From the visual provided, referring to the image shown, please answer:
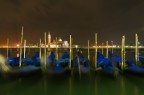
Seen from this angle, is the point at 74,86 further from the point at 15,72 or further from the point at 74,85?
the point at 15,72

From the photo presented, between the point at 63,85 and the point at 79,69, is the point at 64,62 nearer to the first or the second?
the point at 79,69

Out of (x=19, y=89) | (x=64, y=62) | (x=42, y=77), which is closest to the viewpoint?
(x=19, y=89)

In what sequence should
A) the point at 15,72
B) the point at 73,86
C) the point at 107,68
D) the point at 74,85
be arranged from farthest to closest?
1. the point at 107,68
2. the point at 15,72
3. the point at 74,85
4. the point at 73,86

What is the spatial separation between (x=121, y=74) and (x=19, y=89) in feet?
28.1

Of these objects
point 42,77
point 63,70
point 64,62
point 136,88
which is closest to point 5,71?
point 42,77

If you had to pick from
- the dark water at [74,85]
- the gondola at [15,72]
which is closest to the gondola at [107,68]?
the dark water at [74,85]

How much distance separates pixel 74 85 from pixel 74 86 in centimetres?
25

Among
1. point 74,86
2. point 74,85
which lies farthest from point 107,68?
point 74,86

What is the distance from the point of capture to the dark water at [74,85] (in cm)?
1355

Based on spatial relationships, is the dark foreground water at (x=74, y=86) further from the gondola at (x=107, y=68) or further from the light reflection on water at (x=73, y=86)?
the gondola at (x=107, y=68)

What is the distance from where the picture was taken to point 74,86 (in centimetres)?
1488

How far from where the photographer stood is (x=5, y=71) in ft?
55.2

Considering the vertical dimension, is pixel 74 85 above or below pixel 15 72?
below

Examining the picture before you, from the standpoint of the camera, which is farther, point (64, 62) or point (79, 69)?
point (64, 62)
